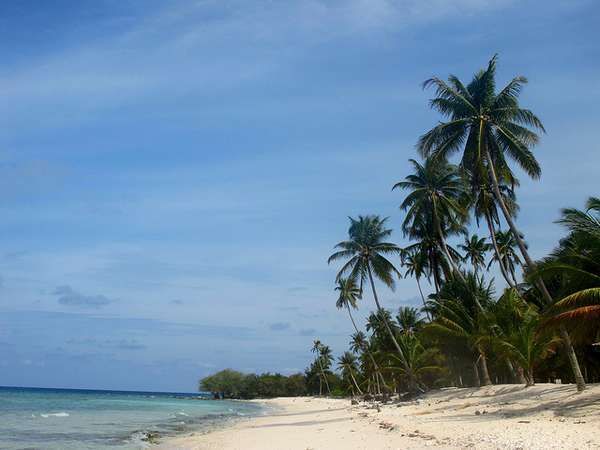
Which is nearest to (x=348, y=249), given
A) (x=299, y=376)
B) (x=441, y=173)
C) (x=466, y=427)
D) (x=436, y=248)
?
(x=436, y=248)

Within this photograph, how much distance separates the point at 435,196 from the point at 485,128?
36.4 ft

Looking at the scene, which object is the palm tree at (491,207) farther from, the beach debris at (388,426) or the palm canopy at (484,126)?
the beach debris at (388,426)

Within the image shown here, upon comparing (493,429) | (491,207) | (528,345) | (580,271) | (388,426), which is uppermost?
(491,207)

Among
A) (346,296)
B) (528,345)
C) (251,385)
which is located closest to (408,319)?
(346,296)

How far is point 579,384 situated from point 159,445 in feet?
54.1

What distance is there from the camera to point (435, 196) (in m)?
34.8

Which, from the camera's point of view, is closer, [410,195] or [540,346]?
[540,346]

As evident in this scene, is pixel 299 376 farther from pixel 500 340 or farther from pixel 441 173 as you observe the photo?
pixel 500 340

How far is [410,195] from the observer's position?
3488 cm

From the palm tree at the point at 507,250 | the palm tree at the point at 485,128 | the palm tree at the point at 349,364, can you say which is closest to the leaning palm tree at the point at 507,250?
the palm tree at the point at 507,250

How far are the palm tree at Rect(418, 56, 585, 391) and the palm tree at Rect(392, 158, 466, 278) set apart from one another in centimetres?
915

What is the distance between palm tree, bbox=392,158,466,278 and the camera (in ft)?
114

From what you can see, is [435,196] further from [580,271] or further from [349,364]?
[349,364]

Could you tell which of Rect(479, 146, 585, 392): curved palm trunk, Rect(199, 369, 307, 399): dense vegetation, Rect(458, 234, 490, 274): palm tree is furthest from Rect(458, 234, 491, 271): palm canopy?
Rect(199, 369, 307, 399): dense vegetation
